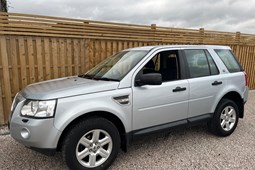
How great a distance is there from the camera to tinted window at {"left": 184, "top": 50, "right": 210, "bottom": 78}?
3582 millimetres

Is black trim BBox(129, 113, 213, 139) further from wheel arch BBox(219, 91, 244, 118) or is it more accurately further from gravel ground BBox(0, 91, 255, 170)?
wheel arch BBox(219, 91, 244, 118)

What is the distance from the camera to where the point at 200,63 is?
3.72 meters

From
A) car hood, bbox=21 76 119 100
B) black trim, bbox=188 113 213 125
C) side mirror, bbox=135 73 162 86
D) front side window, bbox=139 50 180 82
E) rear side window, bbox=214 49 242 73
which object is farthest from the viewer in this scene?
rear side window, bbox=214 49 242 73

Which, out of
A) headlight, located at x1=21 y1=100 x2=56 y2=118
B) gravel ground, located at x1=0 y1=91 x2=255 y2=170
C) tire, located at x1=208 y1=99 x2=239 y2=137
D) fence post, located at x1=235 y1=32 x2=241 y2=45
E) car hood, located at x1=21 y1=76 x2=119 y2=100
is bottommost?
gravel ground, located at x1=0 y1=91 x2=255 y2=170

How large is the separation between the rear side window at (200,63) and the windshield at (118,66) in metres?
0.87

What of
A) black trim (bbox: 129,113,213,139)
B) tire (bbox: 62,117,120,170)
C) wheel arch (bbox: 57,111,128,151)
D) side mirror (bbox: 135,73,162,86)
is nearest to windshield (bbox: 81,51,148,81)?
side mirror (bbox: 135,73,162,86)

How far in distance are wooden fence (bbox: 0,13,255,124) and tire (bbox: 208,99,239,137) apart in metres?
3.16

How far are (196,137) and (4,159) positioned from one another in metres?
3.27

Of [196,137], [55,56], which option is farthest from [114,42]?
[196,137]

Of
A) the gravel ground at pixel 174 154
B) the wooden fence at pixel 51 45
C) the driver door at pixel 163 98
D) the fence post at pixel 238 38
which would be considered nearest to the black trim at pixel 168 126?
the driver door at pixel 163 98

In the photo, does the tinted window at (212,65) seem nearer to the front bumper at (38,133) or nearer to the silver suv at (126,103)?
the silver suv at (126,103)

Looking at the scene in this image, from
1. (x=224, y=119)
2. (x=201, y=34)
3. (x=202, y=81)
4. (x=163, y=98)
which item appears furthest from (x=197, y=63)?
(x=201, y=34)

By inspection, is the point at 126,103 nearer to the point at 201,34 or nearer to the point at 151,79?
the point at 151,79

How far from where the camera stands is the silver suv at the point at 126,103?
2463 mm
